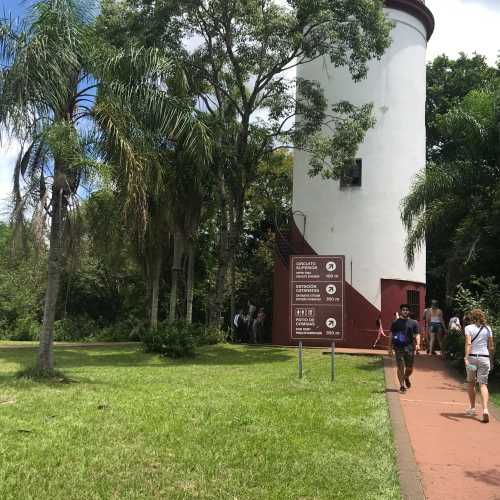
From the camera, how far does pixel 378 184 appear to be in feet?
74.2

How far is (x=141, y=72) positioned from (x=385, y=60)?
1450 centimetres

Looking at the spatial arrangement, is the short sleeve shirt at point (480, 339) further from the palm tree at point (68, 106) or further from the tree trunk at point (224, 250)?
the tree trunk at point (224, 250)

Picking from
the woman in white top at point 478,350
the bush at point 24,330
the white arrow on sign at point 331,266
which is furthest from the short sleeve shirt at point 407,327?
the bush at point 24,330

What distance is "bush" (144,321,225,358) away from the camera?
16672mm

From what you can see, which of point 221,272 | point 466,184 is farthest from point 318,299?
point 221,272

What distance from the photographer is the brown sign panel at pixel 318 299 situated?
11.9m

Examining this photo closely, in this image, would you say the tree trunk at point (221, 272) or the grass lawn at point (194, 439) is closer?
the grass lawn at point (194, 439)

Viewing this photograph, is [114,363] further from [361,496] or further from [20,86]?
[361,496]

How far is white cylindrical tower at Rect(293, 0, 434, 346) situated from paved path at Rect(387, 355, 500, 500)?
1022 centimetres

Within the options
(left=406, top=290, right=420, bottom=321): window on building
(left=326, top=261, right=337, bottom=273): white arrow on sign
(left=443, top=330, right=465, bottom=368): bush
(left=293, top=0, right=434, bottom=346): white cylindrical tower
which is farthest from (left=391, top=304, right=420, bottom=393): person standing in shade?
(left=406, top=290, right=420, bottom=321): window on building

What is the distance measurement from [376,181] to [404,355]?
12.5 metres

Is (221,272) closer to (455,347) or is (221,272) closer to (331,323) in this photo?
(455,347)

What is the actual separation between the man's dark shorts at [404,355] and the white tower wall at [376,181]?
36.4ft

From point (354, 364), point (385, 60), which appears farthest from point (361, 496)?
point (385, 60)
